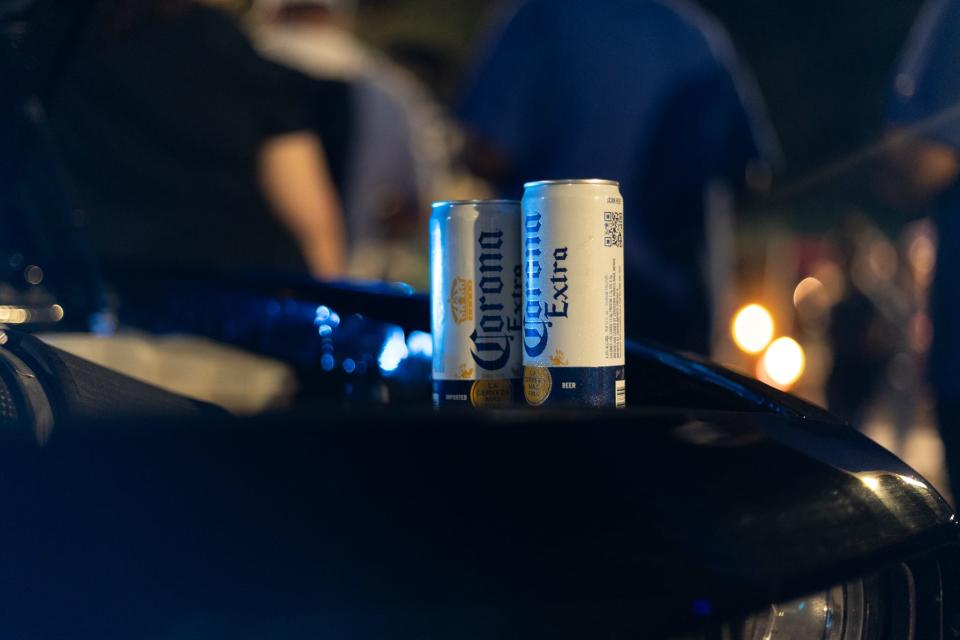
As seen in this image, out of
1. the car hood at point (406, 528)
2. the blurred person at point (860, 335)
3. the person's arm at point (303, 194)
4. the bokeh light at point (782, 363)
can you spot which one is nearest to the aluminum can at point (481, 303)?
the car hood at point (406, 528)

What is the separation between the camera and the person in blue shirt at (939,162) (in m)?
2.01

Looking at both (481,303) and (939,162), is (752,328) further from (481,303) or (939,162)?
(481,303)

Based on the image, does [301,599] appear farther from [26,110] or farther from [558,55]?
[558,55]

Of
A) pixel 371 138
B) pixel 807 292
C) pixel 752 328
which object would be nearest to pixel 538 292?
pixel 371 138

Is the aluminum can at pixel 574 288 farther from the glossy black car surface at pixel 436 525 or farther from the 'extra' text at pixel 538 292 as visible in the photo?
the glossy black car surface at pixel 436 525

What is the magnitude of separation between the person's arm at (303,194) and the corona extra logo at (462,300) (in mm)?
1383

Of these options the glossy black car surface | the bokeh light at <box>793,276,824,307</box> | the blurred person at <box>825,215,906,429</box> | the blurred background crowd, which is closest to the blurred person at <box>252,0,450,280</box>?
the blurred background crowd

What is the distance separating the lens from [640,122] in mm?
2756

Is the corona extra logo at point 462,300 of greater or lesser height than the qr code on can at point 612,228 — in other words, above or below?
below

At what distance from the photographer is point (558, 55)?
2.83 metres

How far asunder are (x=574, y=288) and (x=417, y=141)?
2355mm

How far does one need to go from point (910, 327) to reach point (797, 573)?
4853mm

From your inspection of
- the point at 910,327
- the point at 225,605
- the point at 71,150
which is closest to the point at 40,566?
the point at 225,605

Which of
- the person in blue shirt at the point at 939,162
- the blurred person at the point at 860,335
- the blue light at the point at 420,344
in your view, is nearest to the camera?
the blue light at the point at 420,344
